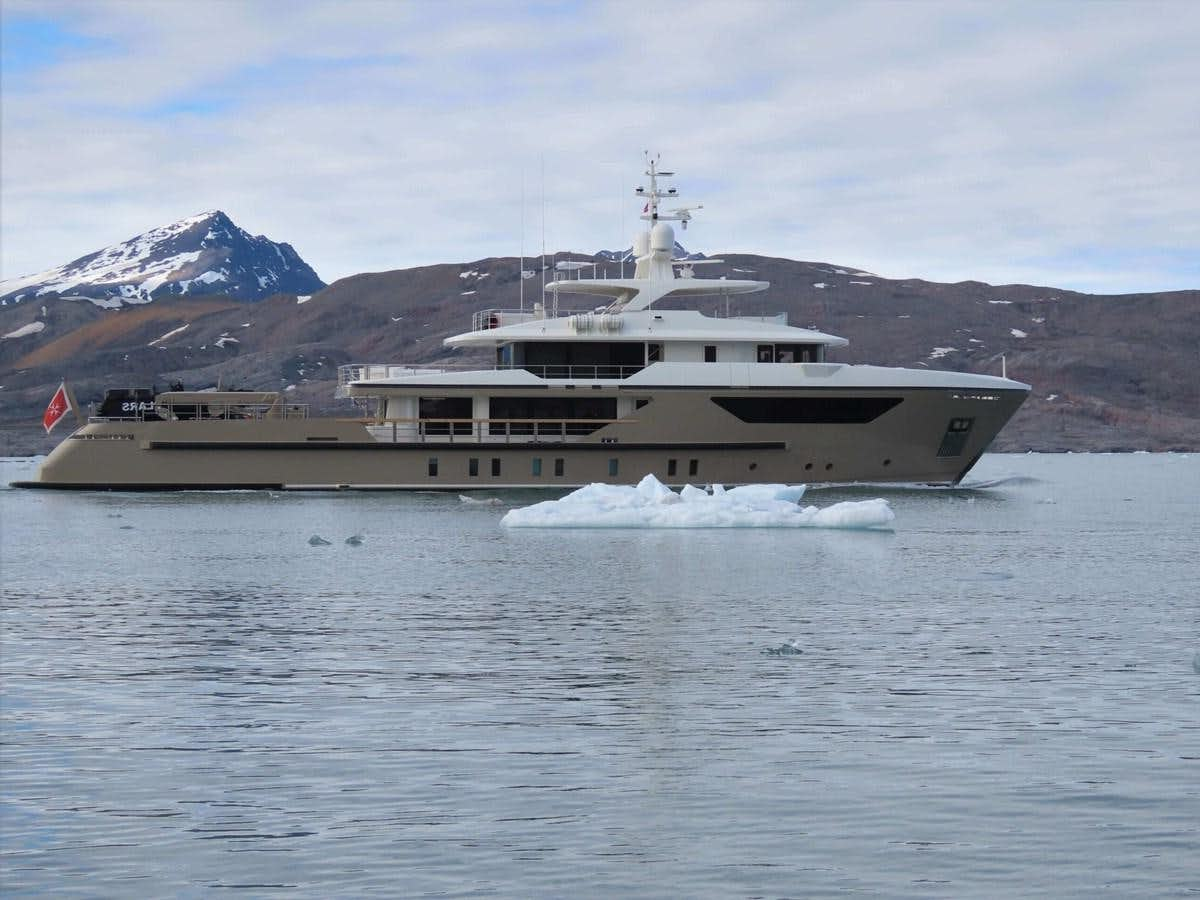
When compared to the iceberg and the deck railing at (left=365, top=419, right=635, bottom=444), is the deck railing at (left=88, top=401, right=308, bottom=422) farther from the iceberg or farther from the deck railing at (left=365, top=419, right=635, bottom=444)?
the iceberg

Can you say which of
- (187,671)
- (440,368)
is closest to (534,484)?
(440,368)

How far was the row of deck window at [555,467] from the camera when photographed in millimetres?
51156

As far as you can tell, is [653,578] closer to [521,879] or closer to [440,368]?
[521,879]

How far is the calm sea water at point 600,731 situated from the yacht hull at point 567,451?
21.6 metres

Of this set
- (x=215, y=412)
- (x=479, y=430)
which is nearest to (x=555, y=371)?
(x=479, y=430)

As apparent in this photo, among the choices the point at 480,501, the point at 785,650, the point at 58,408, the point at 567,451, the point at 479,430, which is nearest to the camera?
the point at 785,650

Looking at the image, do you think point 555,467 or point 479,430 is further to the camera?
point 479,430

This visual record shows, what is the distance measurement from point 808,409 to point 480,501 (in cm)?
1078

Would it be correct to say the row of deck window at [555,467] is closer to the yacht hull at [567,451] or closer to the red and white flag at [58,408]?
the yacht hull at [567,451]

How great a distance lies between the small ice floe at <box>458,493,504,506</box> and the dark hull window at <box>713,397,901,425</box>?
24.9ft

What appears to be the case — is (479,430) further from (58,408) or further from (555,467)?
(58,408)

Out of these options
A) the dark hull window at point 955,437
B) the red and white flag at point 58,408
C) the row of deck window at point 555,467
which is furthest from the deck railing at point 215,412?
the dark hull window at point 955,437

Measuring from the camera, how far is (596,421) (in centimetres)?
5097

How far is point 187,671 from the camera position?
17344 millimetres
